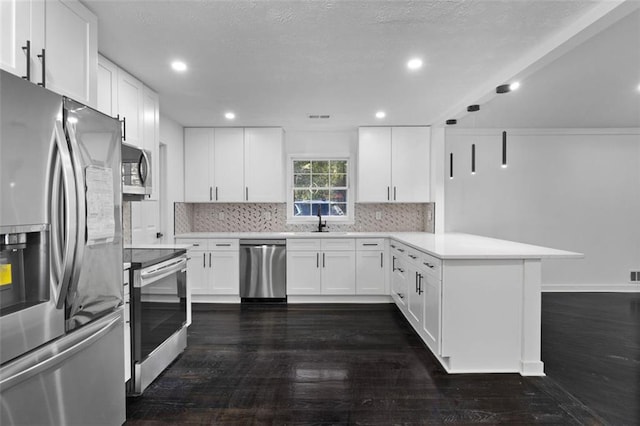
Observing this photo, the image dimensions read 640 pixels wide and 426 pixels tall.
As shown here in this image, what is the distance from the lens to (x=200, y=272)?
4.54 metres

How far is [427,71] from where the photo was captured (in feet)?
9.42

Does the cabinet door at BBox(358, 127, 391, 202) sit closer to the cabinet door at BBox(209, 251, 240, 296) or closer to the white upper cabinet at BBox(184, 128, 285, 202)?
the white upper cabinet at BBox(184, 128, 285, 202)

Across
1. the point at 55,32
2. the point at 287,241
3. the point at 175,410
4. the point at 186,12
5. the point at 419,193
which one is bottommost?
the point at 175,410

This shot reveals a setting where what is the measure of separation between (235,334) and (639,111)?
5.64 metres

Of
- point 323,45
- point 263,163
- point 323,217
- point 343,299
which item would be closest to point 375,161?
point 323,217

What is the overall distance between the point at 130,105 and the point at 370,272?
131 inches

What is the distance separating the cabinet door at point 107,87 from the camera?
2.51 metres

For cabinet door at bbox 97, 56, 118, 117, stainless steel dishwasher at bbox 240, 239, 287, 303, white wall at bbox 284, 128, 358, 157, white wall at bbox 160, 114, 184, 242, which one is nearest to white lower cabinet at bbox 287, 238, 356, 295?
stainless steel dishwasher at bbox 240, 239, 287, 303

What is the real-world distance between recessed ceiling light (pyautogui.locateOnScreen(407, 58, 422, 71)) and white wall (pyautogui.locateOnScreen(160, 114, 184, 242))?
120 inches

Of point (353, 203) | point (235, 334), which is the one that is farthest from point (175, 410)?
point (353, 203)

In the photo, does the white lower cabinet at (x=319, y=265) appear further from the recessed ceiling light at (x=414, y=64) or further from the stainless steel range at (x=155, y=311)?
the recessed ceiling light at (x=414, y=64)

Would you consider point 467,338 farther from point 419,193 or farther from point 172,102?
point 172,102

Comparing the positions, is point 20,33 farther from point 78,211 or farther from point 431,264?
point 431,264

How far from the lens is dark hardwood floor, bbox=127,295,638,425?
2.07 metres
